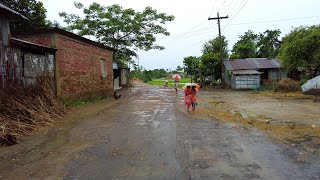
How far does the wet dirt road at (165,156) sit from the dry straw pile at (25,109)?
145cm

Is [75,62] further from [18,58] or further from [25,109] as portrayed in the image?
[25,109]

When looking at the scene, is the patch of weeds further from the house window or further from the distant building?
the distant building

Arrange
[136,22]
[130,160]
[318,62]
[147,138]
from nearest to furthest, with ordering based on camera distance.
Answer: [130,160]
[147,138]
[318,62]
[136,22]

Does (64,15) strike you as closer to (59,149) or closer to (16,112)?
(16,112)

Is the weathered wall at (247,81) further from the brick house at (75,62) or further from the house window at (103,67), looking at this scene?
the brick house at (75,62)

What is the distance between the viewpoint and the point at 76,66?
1662cm

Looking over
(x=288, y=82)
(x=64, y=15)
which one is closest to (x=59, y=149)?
(x=288, y=82)

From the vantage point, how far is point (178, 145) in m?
6.81

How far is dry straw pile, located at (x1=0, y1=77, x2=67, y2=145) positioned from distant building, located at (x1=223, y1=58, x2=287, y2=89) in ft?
80.8

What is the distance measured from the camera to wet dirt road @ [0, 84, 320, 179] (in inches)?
191

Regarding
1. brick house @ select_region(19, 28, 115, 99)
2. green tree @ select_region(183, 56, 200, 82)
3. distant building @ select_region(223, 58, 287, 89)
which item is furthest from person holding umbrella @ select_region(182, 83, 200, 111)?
green tree @ select_region(183, 56, 200, 82)

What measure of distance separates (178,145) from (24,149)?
3.71 metres

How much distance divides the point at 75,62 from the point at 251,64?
26.6 meters

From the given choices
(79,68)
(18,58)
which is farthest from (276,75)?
(18,58)
